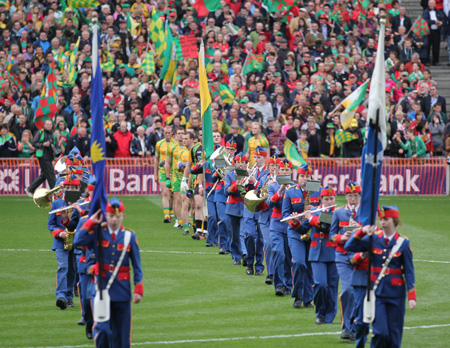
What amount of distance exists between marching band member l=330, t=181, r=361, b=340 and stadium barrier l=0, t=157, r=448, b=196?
52.8 feet

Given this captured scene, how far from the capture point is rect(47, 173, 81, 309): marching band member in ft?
45.7

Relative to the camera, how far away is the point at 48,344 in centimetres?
1194

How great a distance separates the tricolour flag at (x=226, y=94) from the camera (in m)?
28.6

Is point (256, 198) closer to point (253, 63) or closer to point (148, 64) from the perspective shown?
point (148, 64)

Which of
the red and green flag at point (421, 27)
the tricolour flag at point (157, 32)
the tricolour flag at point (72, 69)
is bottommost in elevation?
the tricolour flag at point (72, 69)

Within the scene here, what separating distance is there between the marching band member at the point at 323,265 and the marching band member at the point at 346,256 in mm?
714

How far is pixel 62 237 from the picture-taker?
13.9 m

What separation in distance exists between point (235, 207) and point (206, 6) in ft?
48.3

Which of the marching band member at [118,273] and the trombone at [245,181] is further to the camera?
the trombone at [245,181]

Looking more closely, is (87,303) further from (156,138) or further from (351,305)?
(156,138)

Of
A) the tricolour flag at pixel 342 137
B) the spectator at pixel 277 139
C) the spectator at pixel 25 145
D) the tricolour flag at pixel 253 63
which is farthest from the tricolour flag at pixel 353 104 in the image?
the tricolour flag at pixel 253 63

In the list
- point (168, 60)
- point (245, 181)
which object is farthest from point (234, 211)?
point (168, 60)

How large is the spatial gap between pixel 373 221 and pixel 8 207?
61.6ft

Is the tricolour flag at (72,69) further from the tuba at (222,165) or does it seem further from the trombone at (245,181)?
the trombone at (245,181)
